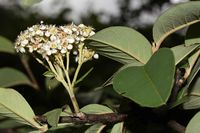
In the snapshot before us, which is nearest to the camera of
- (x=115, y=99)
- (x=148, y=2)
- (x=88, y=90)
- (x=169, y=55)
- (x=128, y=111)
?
(x=169, y=55)

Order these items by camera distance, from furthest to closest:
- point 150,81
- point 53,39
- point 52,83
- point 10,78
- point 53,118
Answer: point 10,78 < point 52,83 < point 53,39 < point 53,118 < point 150,81

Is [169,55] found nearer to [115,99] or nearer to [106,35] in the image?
[106,35]

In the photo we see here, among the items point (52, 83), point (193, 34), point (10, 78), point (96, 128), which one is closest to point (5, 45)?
point (10, 78)

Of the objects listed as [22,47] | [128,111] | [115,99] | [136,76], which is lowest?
[115,99]

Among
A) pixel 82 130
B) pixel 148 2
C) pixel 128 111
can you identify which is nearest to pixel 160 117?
pixel 128 111

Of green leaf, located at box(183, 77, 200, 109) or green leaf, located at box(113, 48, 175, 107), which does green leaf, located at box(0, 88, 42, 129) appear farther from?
green leaf, located at box(183, 77, 200, 109)

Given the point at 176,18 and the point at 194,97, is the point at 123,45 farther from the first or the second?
the point at 194,97
